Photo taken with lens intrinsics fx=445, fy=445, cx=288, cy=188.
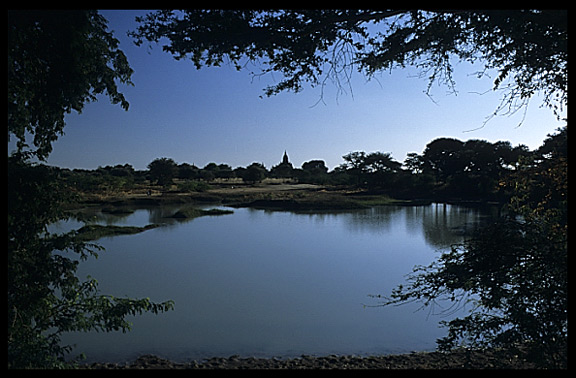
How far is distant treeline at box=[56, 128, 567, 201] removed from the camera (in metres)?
7.13

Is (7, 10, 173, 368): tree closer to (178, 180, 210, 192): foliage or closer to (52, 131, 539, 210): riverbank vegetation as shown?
(52, 131, 539, 210): riverbank vegetation

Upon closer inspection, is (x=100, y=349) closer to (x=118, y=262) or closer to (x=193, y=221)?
(x=118, y=262)

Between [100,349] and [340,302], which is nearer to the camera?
[100,349]

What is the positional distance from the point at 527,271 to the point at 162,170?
2165 cm

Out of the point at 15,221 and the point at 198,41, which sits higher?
the point at 198,41

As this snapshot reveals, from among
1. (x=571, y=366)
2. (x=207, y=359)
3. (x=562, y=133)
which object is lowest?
(x=207, y=359)

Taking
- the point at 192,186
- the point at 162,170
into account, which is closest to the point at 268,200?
the point at 192,186

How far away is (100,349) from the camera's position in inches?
177

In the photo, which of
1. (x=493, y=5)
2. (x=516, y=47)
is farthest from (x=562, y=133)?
(x=493, y=5)

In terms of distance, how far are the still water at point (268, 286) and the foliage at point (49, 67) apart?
2.61 metres

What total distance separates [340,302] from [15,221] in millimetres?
4674

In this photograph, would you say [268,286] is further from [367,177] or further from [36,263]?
[367,177]

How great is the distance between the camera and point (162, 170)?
74.7 feet

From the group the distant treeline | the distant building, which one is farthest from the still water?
the distant building
